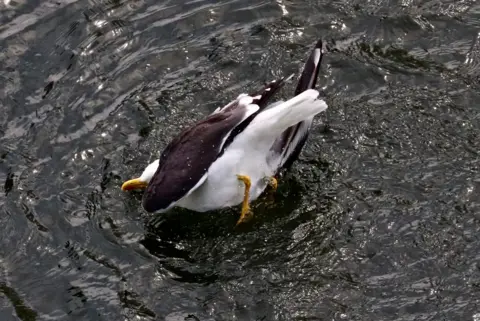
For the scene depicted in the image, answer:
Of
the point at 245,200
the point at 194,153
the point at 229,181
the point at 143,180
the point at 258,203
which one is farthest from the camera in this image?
the point at 258,203

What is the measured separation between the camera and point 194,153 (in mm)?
8422

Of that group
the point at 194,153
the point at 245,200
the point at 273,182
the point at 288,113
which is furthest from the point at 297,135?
the point at 194,153

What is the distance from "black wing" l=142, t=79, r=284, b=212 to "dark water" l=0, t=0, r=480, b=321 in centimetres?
58

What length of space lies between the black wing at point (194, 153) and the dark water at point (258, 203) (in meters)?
0.58

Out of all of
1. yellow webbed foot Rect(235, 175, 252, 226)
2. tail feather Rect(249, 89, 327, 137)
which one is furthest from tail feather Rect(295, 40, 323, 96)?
yellow webbed foot Rect(235, 175, 252, 226)

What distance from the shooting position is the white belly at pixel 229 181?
8.52m

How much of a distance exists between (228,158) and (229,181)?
0.71ft

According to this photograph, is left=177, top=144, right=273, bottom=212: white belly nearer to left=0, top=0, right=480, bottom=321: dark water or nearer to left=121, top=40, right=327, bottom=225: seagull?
left=121, top=40, right=327, bottom=225: seagull

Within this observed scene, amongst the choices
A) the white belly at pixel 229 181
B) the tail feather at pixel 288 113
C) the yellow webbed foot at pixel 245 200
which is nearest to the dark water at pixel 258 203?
the yellow webbed foot at pixel 245 200

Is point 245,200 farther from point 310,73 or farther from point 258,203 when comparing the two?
point 310,73

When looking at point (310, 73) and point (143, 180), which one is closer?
point (143, 180)

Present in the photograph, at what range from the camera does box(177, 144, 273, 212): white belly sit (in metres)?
8.52

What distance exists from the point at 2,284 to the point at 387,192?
3.34 m

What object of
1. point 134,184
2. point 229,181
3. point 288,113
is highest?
point 288,113
